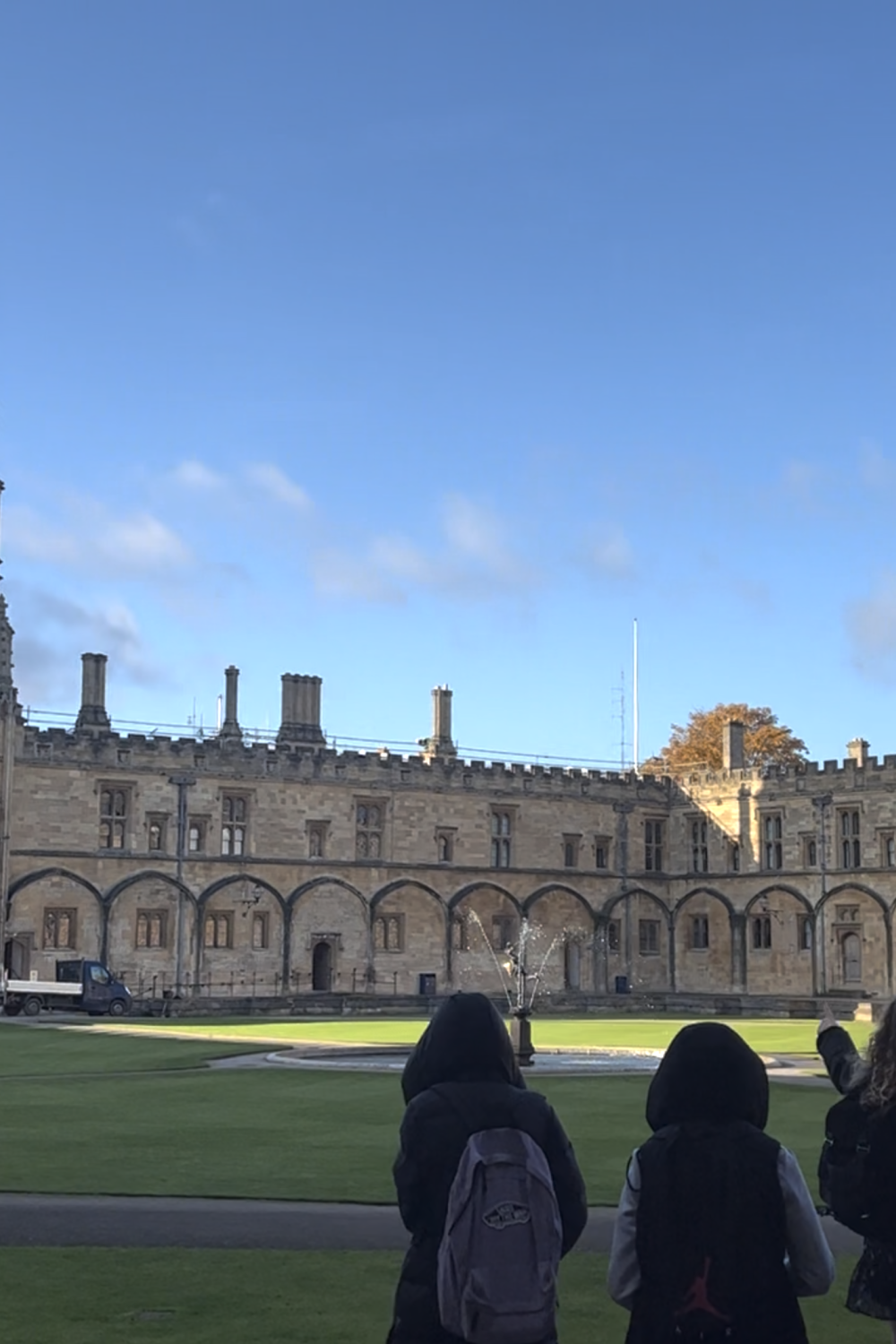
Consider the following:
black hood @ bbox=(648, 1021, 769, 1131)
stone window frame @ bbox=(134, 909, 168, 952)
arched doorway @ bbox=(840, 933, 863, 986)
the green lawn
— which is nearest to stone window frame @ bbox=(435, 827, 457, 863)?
stone window frame @ bbox=(134, 909, 168, 952)

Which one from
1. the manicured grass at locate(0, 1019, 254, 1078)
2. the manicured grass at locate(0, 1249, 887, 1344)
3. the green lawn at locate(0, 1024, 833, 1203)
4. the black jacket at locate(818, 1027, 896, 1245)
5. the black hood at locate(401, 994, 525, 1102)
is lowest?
the manicured grass at locate(0, 1019, 254, 1078)

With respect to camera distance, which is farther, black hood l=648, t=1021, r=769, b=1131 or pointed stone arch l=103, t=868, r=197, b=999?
pointed stone arch l=103, t=868, r=197, b=999

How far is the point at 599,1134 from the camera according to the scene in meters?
15.3

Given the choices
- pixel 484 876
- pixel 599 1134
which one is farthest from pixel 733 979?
pixel 599 1134

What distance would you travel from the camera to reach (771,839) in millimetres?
56156

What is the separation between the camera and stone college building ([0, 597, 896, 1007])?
48844 millimetres

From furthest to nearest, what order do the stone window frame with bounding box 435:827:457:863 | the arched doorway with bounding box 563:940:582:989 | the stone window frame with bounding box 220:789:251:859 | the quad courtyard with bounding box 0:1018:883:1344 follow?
the arched doorway with bounding box 563:940:582:989, the stone window frame with bounding box 435:827:457:863, the stone window frame with bounding box 220:789:251:859, the quad courtyard with bounding box 0:1018:883:1344

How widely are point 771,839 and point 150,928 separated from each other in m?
20.7

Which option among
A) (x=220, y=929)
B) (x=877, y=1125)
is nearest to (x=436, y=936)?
(x=220, y=929)

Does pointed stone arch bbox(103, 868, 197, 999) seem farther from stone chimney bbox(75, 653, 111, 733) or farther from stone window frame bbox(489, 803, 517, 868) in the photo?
stone window frame bbox(489, 803, 517, 868)

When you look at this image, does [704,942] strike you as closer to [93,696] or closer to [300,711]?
[300,711]

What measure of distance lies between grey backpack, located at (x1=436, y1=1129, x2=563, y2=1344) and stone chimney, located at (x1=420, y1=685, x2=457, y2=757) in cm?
5212

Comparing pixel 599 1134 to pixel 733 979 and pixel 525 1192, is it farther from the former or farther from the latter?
pixel 733 979

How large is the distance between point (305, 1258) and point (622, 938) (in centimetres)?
4892
